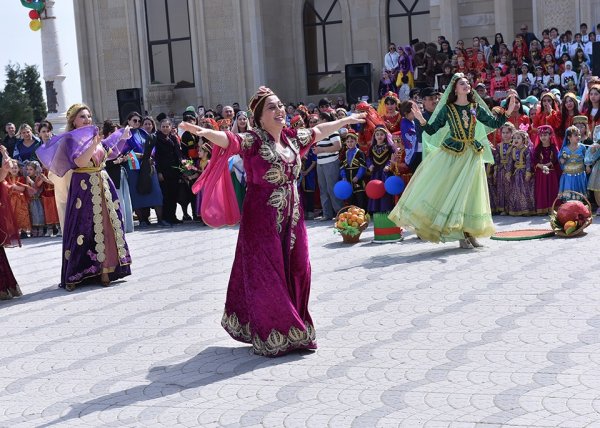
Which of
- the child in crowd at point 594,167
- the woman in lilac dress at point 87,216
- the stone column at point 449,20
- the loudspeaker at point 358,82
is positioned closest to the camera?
the woman in lilac dress at point 87,216

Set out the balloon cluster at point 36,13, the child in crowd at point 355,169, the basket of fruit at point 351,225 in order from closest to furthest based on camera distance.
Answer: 1. the basket of fruit at point 351,225
2. the child in crowd at point 355,169
3. the balloon cluster at point 36,13

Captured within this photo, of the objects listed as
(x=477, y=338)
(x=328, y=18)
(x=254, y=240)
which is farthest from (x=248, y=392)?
(x=328, y=18)

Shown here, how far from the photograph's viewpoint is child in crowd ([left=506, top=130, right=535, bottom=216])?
43.9ft

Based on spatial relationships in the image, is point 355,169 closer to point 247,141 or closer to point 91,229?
point 91,229

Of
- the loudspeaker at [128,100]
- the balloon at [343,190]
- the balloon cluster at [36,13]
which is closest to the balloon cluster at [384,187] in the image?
the balloon at [343,190]

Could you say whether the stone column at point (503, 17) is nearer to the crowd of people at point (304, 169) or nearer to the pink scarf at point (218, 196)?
the crowd of people at point (304, 169)

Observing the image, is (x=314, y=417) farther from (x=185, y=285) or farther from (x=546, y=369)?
(x=185, y=285)

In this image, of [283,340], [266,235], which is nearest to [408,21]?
[266,235]

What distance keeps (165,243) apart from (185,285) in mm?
3586

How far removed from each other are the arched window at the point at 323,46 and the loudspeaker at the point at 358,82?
511cm

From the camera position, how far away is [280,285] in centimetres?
686

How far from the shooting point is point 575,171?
13023 mm

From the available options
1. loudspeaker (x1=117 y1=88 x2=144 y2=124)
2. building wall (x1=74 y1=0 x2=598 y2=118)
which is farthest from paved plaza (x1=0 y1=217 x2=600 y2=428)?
building wall (x1=74 y1=0 x2=598 y2=118)

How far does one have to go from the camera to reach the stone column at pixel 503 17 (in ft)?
76.3
